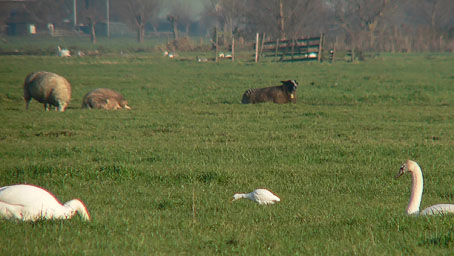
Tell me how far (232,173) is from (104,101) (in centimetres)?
1094

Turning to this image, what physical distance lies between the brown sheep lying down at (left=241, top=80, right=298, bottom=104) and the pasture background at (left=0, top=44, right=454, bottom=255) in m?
1.16

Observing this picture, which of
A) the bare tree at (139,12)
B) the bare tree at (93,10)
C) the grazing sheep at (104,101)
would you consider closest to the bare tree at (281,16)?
the bare tree at (139,12)

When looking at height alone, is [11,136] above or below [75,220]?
below

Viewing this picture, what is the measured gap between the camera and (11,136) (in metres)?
13.0

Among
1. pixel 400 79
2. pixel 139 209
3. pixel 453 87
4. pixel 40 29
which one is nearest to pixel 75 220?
pixel 139 209

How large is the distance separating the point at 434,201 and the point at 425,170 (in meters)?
1.79

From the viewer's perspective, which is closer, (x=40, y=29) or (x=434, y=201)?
(x=434, y=201)

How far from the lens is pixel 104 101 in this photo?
18875 mm

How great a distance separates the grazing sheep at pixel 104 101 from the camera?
18.8 m

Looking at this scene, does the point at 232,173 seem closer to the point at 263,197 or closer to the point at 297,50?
the point at 263,197

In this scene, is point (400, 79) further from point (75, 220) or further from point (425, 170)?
point (75, 220)

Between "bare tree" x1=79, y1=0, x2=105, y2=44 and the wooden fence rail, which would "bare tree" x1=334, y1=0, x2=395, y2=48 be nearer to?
the wooden fence rail

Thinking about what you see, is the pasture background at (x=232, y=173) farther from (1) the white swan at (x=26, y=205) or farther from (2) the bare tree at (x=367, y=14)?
(2) the bare tree at (x=367, y=14)

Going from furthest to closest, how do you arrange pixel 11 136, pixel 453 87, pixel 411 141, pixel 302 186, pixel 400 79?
pixel 400 79, pixel 453 87, pixel 11 136, pixel 411 141, pixel 302 186
